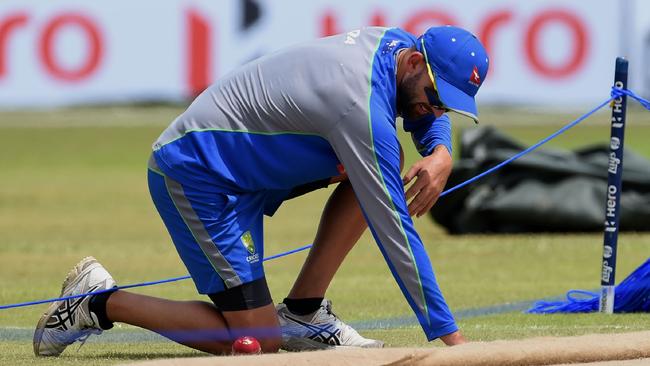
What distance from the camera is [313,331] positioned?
6.59m

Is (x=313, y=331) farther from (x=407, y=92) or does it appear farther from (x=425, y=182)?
(x=407, y=92)

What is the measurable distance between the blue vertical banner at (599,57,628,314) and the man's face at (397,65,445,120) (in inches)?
82.5

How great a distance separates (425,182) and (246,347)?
1.02 metres

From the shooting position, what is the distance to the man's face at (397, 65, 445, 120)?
581 centimetres

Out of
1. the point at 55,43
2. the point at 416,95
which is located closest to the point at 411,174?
the point at 416,95

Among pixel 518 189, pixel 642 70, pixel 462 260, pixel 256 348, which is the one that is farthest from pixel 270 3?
pixel 256 348

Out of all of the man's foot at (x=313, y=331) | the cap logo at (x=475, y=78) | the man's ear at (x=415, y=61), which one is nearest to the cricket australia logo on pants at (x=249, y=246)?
the man's foot at (x=313, y=331)

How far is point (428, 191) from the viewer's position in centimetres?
597

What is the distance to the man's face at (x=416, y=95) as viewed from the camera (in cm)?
581

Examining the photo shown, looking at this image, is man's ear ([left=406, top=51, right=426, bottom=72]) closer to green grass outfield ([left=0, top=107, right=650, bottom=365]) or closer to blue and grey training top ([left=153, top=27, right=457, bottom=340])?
blue and grey training top ([left=153, top=27, right=457, bottom=340])

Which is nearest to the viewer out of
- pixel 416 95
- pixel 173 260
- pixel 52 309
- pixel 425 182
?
pixel 416 95

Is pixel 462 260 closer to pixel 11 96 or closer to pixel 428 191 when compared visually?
pixel 428 191

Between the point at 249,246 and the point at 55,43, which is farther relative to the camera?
the point at 55,43

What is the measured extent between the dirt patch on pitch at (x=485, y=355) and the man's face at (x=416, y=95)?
983mm
